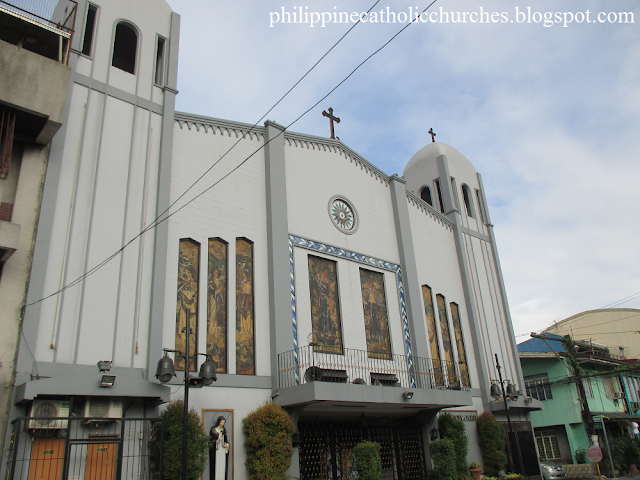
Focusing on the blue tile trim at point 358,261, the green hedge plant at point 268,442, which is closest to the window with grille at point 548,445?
the blue tile trim at point 358,261

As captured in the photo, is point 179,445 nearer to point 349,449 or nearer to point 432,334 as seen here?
point 349,449

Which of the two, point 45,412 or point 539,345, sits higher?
point 539,345

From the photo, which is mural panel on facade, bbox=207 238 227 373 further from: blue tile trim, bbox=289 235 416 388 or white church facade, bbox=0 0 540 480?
blue tile trim, bbox=289 235 416 388

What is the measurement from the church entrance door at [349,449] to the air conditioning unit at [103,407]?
5.45m

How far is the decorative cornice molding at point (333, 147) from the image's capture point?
18031 millimetres

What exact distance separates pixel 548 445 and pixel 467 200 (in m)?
14.3

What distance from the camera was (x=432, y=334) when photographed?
19.5m

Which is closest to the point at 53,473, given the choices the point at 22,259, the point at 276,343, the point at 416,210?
the point at 22,259

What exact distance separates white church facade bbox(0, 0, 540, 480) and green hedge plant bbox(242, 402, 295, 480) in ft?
1.22

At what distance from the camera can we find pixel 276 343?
14.0m

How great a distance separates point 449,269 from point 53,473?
660 inches

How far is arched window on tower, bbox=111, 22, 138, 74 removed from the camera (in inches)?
604

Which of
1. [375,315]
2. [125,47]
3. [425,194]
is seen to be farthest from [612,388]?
[125,47]

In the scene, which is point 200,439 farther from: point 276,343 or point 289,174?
point 289,174
